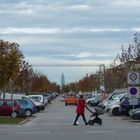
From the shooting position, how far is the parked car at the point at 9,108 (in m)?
42.7

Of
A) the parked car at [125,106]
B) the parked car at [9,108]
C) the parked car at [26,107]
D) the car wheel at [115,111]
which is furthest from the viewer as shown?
the car wheel at [115,111]

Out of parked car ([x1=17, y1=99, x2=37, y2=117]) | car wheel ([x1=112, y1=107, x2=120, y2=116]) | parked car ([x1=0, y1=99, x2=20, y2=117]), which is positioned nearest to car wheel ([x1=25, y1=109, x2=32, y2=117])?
parked car ([x1=17, y1=99, x2=37, y2=117])

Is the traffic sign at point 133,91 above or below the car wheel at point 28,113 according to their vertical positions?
above

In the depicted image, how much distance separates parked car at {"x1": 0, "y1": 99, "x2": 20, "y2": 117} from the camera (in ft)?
140

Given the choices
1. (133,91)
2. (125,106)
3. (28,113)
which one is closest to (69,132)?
(133,91)

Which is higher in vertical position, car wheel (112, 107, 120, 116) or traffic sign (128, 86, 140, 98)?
traffic sign (128, 86, 140, 98)

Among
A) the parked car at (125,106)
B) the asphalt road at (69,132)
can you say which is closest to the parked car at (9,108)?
the parked car at (125,106)

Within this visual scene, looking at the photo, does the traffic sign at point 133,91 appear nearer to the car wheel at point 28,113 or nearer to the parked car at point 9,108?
the parked car at point 9,108

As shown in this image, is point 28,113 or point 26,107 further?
point 26,107

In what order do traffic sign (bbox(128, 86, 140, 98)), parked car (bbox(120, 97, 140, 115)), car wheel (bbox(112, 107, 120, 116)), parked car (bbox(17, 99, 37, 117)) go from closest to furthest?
1. traffic sign (bbox(128, 86, 140, 98))
2. parked car (bbox(120, 97, 140, 115))
3. parked car (bbox(17, 99, 37, 117))
4. car wheel (bbox(112, 107, 120, 116))

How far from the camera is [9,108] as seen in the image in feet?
141

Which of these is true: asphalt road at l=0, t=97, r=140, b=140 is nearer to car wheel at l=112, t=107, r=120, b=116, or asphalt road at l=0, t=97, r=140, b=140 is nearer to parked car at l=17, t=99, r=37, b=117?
parked car at l=17, t=99, r=37, b=117

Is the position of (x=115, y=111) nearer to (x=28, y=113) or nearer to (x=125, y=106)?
(x=125, y=106)

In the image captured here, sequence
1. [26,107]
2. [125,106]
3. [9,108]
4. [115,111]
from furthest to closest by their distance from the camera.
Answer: [115,111] → [26,107] → [125,106] → [9,108]
